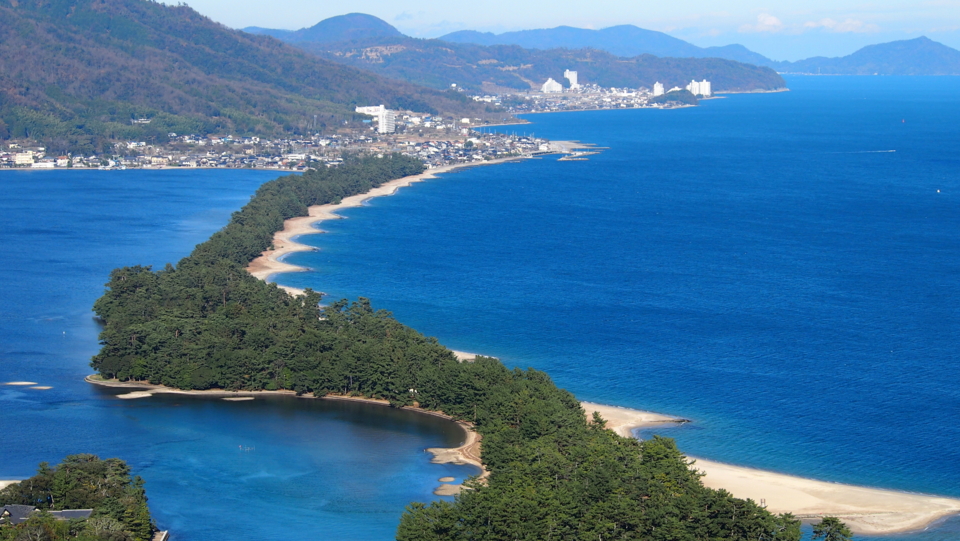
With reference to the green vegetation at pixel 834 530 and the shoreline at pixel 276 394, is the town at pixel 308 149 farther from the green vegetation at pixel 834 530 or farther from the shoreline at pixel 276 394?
the green vegetation at pixel 834 530

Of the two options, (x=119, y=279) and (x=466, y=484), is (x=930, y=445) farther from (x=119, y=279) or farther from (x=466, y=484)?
(x=119, y=279)

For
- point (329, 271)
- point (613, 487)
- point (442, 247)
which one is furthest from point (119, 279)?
point (613, 487)

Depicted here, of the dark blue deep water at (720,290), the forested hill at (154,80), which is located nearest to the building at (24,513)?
the dark blue deep water at (720,290)

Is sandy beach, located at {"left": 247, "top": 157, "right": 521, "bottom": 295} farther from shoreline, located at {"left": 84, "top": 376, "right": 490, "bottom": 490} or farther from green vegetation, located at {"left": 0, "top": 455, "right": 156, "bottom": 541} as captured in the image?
green vegetation, located at {"left": 0, "top": 455, "right": 156, "bottom": 541}

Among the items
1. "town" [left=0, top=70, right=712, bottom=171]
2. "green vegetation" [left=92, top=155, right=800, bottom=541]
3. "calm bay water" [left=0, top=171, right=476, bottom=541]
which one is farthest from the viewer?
"town" [left=0, top=70, right=712, bottom=171]

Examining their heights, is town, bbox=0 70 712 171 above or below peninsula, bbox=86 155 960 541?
above

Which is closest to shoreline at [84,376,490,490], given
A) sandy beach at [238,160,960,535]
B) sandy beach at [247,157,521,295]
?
sandy beach at [238,160,960,535]
